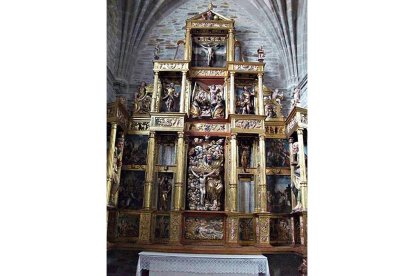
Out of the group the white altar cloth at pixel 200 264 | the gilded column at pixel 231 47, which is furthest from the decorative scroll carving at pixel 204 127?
the white altar cloth at pixel 200 264

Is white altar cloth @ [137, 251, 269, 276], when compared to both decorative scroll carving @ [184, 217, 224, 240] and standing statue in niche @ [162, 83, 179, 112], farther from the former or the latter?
standing statue in niche @ [162, 83, 179, 112]

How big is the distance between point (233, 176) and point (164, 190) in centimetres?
50

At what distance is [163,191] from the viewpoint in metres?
2.50

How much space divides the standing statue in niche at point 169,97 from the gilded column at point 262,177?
720 mm

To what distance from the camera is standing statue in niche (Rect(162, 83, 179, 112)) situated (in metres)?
2.77

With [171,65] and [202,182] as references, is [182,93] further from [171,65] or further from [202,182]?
[202,182]

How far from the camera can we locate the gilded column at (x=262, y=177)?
253 cm

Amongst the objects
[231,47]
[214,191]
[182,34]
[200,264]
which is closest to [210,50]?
[231,47]

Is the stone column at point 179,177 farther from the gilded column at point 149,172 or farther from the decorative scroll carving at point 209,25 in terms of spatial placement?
the decorative scroll carving at point 209,25
